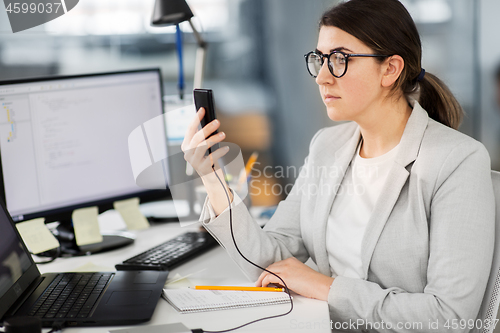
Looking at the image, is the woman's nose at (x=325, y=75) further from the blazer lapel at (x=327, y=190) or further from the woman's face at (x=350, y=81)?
the blazer lapel at (x=327, y=190)

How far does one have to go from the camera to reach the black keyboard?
3.83 ft

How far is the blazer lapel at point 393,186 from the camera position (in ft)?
3.47

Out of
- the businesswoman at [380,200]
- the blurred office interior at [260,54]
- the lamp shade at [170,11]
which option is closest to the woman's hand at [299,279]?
the businesswoman at [380,200]

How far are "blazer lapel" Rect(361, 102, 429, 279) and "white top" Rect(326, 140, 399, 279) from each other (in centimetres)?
4

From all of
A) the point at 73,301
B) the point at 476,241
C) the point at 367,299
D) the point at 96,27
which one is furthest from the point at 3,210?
the point at 96,27

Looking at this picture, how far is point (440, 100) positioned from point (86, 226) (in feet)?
3.35

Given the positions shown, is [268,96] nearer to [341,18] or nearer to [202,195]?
[202,195]

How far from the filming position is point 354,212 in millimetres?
1169

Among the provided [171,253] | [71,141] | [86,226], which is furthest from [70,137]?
[171,253]

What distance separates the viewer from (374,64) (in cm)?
109

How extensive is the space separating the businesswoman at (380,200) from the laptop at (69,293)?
0.75 ft

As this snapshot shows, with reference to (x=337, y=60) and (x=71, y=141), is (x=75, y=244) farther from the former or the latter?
(x=337, y=60)

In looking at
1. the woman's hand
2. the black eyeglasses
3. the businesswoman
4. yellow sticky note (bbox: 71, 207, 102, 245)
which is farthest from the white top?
yellow sticky note (bbox: 71, 207, 102, 245)

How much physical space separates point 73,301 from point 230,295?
0.31 meters
